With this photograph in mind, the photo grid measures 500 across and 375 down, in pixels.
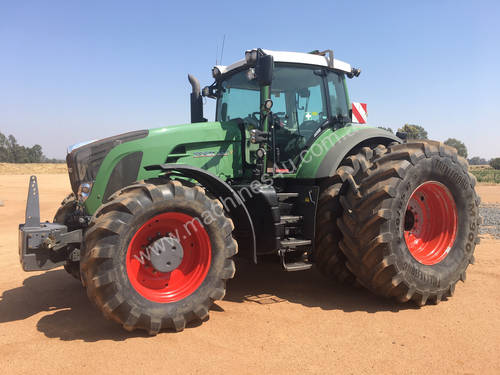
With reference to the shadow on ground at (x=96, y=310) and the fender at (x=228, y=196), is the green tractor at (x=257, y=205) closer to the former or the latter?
the fender at (x=228, y=196)

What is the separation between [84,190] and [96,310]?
130cm

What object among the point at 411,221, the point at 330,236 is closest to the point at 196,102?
the point at 330,236

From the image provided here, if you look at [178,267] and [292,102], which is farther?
[292,102]

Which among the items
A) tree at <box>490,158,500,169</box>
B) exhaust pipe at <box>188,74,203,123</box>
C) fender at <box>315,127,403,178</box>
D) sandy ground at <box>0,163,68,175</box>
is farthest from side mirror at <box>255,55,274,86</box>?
tree at <box>490,158,500,169</box>

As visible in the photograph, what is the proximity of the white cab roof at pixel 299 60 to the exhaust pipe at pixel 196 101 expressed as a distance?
688 mm

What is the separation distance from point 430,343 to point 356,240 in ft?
4.00

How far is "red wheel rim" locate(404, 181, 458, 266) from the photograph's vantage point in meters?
4.75

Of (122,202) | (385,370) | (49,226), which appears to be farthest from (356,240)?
(49,226)

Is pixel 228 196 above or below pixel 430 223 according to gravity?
above

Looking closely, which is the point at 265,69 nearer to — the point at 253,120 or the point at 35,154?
the point at 253,120

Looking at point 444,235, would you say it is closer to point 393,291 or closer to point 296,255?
point 393,291

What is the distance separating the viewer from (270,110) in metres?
4.79

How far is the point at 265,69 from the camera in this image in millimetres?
4324

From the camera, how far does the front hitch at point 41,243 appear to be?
139 inches
